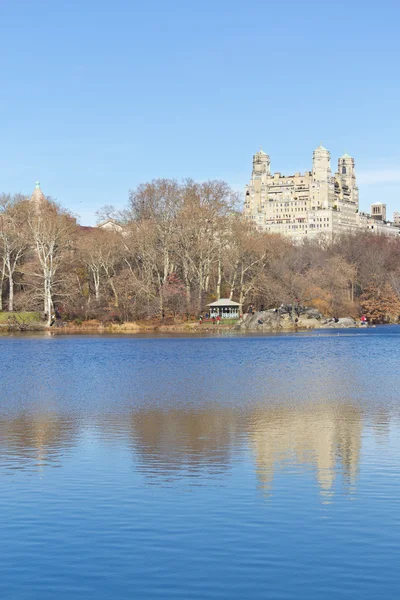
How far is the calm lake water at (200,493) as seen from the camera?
33.6 ft

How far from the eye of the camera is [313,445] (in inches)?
723

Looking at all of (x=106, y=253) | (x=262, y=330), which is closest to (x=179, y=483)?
(x=262, y=330)

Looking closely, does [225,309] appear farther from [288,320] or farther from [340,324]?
[340,324]

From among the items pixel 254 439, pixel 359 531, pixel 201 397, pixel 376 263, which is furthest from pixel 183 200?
pixel 359 531

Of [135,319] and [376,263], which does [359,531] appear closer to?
[135,319]

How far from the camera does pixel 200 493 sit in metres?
13.9

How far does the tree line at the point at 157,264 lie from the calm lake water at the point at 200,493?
2272 inches

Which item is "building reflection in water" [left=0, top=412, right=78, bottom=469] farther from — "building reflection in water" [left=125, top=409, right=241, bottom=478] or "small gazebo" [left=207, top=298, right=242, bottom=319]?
"small gazebo" [left=207, top=298, right=242, bottom=319]

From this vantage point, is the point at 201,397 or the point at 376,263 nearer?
the point at 201,397

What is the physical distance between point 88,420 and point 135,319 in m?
65.4

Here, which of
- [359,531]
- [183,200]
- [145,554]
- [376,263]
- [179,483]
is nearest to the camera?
[145,554]

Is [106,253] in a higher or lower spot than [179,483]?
higher

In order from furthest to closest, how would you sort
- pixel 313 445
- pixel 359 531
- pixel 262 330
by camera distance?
1. pixel 262 330
2. pixel 313 445
3. pixel 359 531

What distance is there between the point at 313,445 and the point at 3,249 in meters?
74.7
